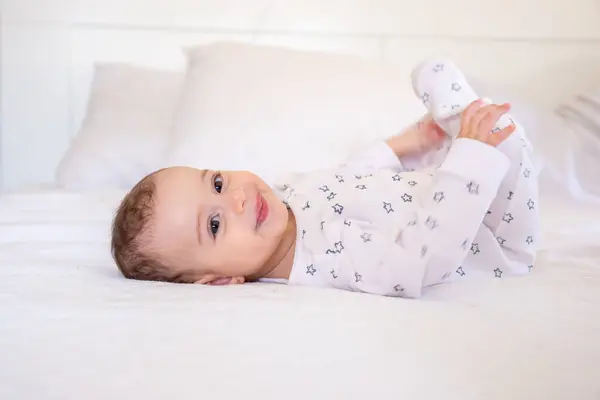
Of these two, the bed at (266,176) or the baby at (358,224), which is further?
the baby at (358,224)

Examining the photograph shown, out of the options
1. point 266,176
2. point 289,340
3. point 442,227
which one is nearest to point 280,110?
point 266,176

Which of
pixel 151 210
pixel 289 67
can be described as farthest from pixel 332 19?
pixel 151 210

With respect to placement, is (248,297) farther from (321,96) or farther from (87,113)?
(87,113)

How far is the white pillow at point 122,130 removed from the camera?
5.39ft

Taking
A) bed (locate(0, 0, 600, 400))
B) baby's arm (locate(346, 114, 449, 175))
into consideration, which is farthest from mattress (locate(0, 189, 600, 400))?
baby's arm (locate(346, 114, 449, 175))

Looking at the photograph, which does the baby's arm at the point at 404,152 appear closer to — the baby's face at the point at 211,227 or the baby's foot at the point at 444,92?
the baby's foot at the point at 444,92

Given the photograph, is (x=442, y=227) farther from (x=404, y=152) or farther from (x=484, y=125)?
(x=404, y=152)

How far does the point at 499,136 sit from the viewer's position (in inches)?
36.4

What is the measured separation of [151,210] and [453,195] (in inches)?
16.3

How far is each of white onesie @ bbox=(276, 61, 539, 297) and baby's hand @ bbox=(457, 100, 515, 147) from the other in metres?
0.02

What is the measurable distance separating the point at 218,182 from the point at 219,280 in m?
0.15

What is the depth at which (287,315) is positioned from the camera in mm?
667

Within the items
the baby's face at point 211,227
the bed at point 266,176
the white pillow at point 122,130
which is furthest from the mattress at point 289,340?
the white pillow at point 122,130

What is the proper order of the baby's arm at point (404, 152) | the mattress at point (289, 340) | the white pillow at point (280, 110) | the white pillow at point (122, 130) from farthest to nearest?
1. the white pillow at point (122, 130)
2. the white pillow at point (280, 110)
3. the baby's arm at point (404, 152)
4. the mattress at point (289, 340)
